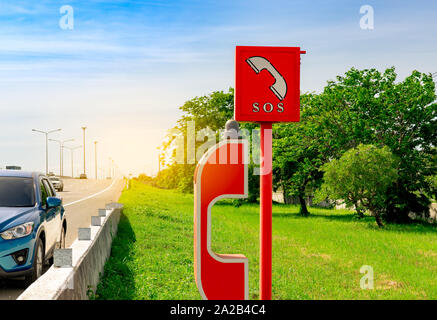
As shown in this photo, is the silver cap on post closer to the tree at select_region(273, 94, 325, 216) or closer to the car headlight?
the car headlight

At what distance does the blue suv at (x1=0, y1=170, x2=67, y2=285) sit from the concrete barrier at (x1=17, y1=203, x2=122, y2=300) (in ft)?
2.23

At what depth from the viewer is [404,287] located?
10.1 m

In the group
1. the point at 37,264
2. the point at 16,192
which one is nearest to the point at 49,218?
the point at 16,192

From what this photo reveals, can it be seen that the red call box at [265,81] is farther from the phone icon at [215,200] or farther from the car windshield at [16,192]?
the car windshield at [16,192]

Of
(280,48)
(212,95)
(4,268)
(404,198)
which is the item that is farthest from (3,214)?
(212,95)

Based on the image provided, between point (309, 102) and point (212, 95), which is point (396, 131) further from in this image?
point (212, 95)

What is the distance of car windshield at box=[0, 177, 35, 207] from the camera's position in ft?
27.5

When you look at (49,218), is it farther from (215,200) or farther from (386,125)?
(386,125)

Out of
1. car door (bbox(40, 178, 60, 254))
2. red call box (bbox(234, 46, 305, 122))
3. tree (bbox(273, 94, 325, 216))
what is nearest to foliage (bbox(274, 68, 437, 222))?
tree (bbox(273, 94, 325, 216))

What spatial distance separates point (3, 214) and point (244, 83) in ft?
14.9

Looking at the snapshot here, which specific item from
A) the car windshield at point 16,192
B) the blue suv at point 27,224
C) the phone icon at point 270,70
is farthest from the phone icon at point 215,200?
the car windshield at point 16,192

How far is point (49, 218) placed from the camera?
8.68 m

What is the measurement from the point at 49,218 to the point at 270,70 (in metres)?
5.23

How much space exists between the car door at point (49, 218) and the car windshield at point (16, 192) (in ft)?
0.88
